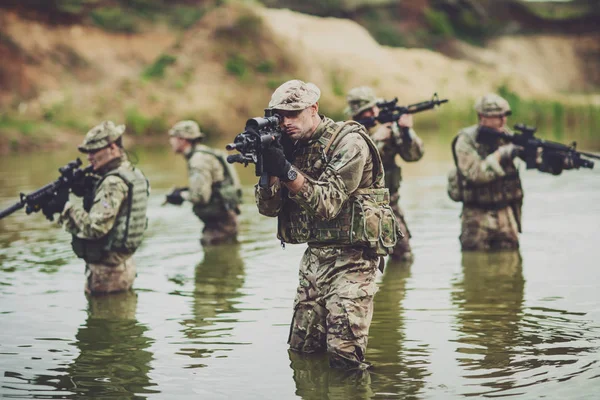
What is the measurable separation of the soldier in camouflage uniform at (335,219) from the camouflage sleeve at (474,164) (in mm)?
4337

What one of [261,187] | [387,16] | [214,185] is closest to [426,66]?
[387,16]

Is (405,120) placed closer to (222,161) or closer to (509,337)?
(222,161)

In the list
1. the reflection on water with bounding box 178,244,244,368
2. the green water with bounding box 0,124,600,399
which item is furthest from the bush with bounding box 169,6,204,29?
the reflection on water with bounding box 178,244,244,368

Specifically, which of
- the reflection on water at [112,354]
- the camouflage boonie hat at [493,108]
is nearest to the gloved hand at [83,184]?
the reflection on water at [112,354]

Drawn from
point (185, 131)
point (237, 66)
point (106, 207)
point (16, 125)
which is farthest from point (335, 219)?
point (237, 66)

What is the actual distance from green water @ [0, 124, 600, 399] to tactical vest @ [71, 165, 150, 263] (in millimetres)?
632

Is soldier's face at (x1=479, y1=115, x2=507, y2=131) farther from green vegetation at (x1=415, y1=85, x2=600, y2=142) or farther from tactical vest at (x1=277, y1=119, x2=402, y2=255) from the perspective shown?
green vegetation at (x1=415, y1=85, x2=600, y2=142)

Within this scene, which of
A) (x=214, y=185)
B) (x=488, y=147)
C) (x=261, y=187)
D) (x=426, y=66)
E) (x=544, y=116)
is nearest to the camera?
(x=261, y=187)

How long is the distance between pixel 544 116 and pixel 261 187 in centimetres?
3688

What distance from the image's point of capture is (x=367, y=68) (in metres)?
42.5

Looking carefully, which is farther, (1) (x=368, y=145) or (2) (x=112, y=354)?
(2) (x=112, y=354)

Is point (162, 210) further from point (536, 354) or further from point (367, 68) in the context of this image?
point (367, 68)

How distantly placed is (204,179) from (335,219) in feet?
20.0

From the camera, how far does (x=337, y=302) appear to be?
664 cm
